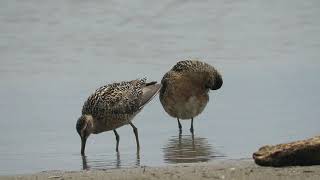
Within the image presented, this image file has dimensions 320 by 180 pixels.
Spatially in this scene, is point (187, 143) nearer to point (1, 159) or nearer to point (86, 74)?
point (1, 159)

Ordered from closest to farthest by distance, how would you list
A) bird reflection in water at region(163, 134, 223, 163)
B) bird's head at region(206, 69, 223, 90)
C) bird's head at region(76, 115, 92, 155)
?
1. bird reflection in water at region(163, 134, 223, 163)
2. bird's head at region(76, 115, 92, 155)
3. bird's head at region(206, 69, 223, 90)

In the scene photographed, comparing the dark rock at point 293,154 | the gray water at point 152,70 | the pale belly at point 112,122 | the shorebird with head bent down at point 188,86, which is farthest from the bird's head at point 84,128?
the dark rock at point 293,154

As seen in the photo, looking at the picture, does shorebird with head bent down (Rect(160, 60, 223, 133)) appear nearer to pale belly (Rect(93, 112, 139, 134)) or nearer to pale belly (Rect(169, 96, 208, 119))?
pale belly (Rect(169, 96, 208, 119))

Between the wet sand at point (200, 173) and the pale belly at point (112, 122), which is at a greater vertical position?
the wet sand at point (200, 173)

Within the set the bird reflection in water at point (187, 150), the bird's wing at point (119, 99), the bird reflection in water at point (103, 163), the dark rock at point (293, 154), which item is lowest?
the bird reflection in water at point (187, 150)

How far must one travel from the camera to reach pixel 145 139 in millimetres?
10984

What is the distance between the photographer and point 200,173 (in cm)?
773

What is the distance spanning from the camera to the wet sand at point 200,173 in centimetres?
744

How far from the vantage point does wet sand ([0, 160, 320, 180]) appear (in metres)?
7.44

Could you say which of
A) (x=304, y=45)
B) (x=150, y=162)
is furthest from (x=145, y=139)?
(x=304, y=45)

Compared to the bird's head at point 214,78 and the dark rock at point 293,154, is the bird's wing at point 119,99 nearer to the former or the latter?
the bird's head at point 214,78

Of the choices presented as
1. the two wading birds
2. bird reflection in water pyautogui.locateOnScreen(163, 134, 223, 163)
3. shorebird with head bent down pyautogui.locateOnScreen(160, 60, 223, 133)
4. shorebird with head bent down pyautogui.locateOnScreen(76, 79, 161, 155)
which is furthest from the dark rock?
shorebird with head bent down pyautogui.locateOnScreen(160, 60, 223, 133)

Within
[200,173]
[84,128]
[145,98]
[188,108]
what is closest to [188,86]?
[188,108]

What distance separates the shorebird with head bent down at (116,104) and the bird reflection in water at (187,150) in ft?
1.80
